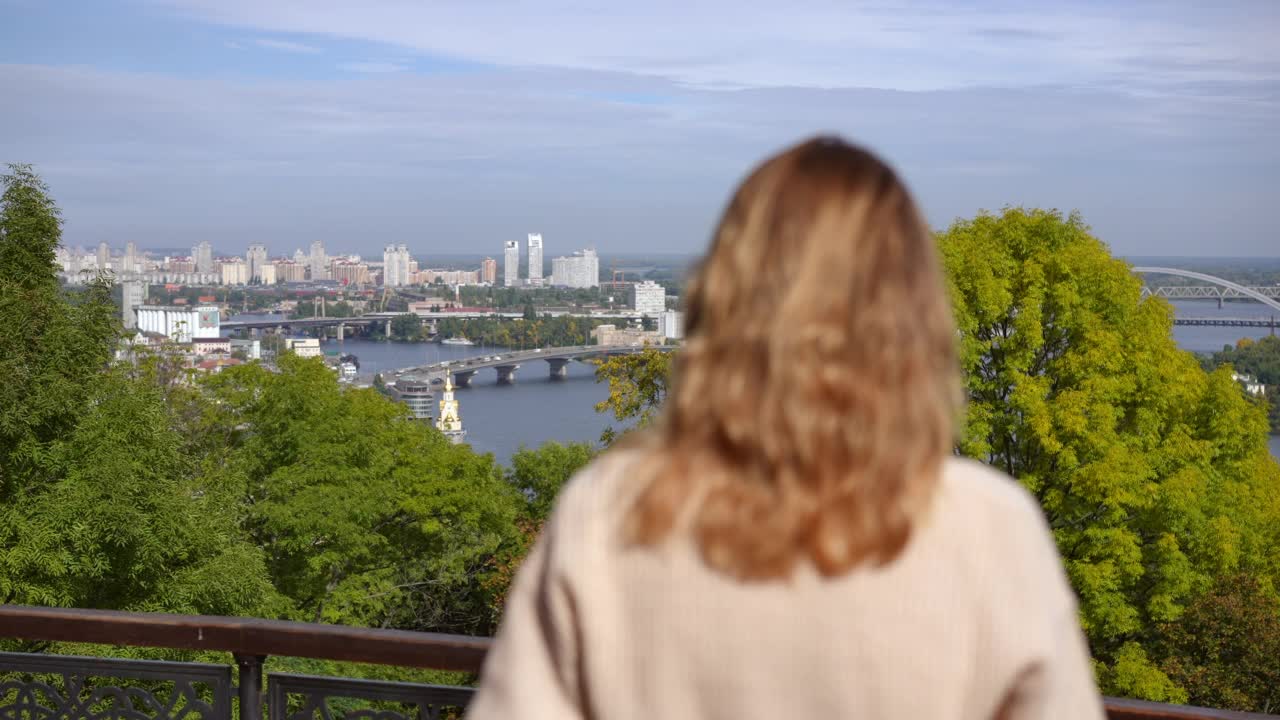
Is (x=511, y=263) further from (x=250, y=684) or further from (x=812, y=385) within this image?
(x=812, y=385)

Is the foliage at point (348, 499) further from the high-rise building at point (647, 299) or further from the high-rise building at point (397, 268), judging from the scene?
the high-rise building at point (397, 268)

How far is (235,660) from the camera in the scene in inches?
122

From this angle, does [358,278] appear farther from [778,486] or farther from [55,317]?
[778,486]

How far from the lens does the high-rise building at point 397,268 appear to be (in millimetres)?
101938

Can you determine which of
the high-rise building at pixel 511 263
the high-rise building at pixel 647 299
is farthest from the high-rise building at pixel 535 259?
the high-rise building at pixel 647 299

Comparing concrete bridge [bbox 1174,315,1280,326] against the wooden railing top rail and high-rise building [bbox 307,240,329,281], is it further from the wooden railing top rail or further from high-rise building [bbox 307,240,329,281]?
high-rise building [bbox 307,240,329,281]

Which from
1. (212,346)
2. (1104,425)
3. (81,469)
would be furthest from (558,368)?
(1104,425)

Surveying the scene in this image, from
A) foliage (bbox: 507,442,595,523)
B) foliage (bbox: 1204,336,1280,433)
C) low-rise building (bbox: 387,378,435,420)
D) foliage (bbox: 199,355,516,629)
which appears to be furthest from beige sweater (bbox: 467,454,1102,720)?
low-rise building (bbox: 387,378,435,420)

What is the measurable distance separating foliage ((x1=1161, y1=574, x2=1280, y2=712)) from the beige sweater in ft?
53.2

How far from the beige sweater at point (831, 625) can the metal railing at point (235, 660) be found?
1.78m

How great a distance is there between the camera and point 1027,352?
58.8 feet

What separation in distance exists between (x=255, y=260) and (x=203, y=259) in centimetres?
905

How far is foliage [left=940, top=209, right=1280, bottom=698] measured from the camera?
16.9 meters

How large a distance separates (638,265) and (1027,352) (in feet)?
66.2
